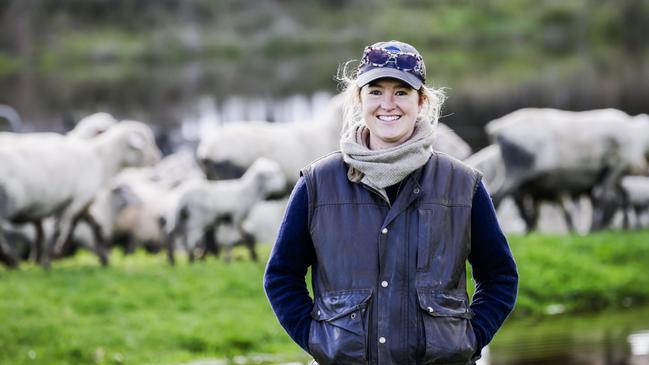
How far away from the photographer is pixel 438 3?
91.2 m

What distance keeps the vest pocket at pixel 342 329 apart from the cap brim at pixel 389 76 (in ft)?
2.53

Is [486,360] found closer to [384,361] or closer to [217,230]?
[384,361]

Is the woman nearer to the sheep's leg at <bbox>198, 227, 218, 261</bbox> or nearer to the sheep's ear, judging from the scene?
the sheep's ear

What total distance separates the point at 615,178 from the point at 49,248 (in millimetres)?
6889

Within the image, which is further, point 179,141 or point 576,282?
point 179,141

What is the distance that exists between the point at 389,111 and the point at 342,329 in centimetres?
82

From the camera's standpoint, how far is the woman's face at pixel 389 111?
4.54 metres

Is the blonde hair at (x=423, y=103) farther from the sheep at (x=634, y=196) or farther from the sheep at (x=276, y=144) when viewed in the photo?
the sheep at (x=634, y=196)

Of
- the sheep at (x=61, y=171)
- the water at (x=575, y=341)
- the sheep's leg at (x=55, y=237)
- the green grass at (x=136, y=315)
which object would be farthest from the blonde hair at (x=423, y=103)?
the sheep's leg at (x=55, y=237)

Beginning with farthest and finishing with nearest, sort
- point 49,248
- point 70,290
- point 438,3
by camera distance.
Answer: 1. point 438,3
2. point 49,248
3. point 70,290

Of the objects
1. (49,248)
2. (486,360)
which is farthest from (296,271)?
(49,248)

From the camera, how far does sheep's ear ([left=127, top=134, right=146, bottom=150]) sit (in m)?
14.5

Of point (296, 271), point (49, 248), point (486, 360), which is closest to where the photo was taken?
point (296, 271)

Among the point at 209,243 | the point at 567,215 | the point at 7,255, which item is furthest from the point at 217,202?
the point at 567,215
